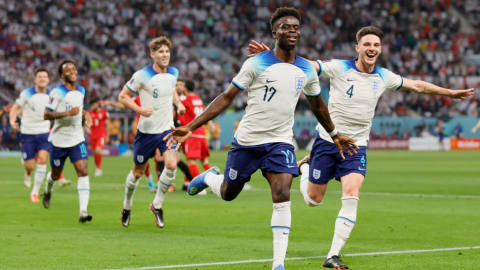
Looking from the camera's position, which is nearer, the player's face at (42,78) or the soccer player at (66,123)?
the soccer player at (66,123)

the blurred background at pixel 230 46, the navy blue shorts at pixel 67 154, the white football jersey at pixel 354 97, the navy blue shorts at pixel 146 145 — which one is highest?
the blurred background at pixel 230 46

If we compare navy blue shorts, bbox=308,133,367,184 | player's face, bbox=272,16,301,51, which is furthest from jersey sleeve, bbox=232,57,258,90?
navy blue shorts, bbox=308,133,367,184

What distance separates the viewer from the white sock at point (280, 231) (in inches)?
231

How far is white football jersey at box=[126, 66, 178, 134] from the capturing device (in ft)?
32.4

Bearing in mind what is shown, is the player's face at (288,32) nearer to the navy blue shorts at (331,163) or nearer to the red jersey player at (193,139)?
the navy blue shorts at (331,163)

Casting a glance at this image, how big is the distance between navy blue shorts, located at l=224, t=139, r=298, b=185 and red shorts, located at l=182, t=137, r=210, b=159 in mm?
8563

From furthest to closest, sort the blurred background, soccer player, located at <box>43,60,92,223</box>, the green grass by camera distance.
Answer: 1. the blurred background
2. soccer player, located at <box>43,60,92,223</box>
3. the green grass

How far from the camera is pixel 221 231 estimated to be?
918 centimetres

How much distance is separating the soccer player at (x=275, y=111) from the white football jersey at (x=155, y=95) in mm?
3666

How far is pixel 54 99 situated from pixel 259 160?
5.39 metres

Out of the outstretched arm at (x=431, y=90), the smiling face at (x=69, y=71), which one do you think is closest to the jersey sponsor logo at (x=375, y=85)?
the outstretched arm at (x=431, y=90)

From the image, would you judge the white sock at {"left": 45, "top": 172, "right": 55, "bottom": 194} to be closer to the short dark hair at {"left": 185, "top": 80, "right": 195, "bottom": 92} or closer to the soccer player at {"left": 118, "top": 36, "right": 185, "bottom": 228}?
the soccer player at {"left": 118, "top": 36, "right": 185, "bottom": 228}

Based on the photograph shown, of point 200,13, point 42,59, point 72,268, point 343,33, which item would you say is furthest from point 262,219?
point 343,33

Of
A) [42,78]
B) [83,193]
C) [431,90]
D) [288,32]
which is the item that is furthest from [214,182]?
[42,78]
